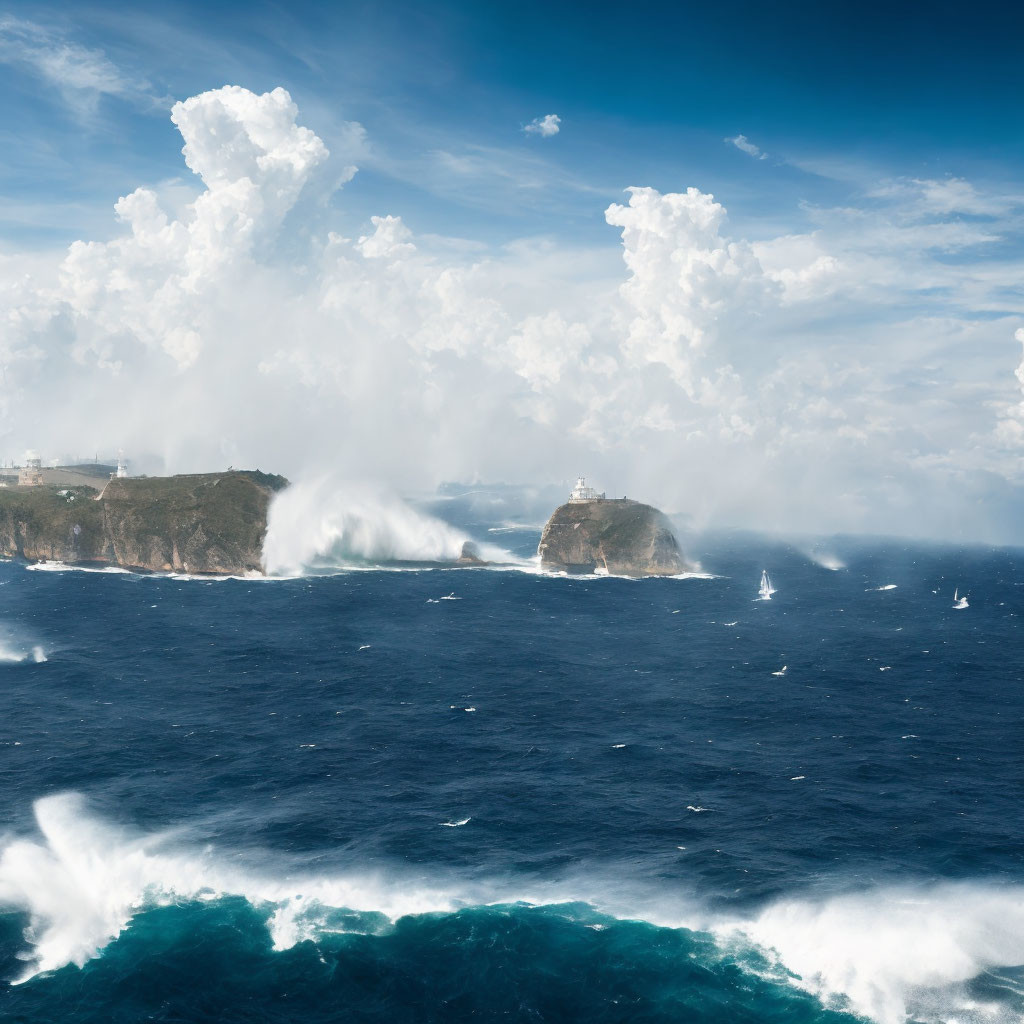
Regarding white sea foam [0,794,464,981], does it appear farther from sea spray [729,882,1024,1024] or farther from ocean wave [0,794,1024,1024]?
sea spray [729,882,1024,1024]

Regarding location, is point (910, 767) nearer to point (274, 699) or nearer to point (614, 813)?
point (614, 813)

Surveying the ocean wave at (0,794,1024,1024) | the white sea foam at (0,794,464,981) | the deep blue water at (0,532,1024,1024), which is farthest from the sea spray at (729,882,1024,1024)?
the white sea foam at (0,794,464,981)

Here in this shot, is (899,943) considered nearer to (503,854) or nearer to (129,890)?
(503,854)

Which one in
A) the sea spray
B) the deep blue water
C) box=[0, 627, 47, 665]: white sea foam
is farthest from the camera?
box=[0, 627, 47, 665]: white sea foam

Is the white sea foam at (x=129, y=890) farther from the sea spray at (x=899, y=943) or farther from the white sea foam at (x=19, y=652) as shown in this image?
the white sea foam at (x=19, y=652)

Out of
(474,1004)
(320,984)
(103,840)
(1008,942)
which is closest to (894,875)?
(1008,942)
